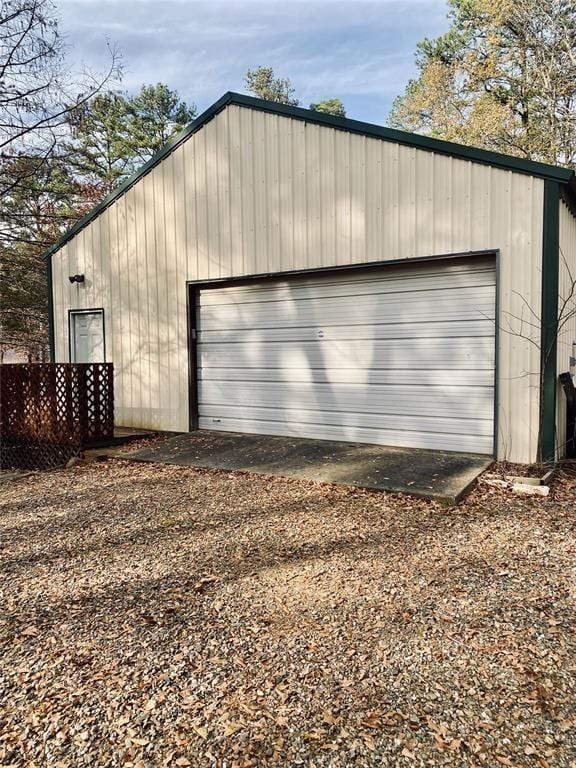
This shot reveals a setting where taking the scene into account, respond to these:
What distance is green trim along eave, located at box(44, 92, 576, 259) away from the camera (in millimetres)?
5086

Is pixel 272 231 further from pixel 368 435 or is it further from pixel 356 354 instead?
pixel 368 435

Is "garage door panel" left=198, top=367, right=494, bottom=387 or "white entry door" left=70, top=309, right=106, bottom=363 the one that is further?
"white entry door" left=70, top=309, right=106, bottom=363

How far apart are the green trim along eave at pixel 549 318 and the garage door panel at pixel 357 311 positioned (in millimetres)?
575

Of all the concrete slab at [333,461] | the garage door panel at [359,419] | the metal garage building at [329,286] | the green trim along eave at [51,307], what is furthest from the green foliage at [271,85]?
the concrete slab at [333,461]

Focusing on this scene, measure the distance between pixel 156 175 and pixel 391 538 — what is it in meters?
6.78

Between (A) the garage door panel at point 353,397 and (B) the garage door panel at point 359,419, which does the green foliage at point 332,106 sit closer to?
(A) the garage door panel at point 353,397

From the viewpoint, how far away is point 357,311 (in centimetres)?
649

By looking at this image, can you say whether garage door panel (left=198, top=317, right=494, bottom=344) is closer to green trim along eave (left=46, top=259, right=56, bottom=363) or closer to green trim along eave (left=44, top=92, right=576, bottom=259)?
green trim along eave (left=44, top=92, right=576, bottom=259)

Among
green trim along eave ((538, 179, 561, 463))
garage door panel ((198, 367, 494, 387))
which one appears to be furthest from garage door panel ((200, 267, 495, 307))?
garage door panel ((198, 367, 494, 387))

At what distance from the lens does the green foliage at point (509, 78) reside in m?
13.8

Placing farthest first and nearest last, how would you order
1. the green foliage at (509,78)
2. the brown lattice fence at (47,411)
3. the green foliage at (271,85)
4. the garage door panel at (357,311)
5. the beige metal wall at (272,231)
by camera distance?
the green foliage at (271,85), the green foliage at (509,78), the brown lattice fence at (47,411), the garage door panel at (357,311), the beige metal wall at (272,231)

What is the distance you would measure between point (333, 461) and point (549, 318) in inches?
105

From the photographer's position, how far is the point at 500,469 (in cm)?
513

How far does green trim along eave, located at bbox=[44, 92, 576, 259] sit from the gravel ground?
3.26m
